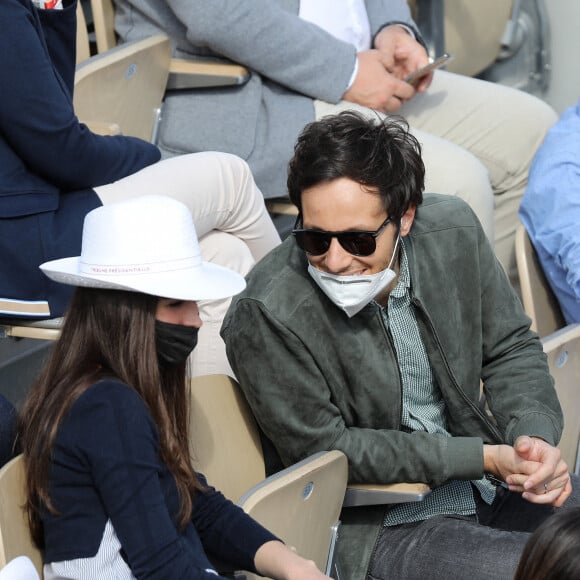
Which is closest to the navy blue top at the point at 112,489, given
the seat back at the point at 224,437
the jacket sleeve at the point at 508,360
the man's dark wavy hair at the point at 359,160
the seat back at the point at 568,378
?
the seat back at the point at 224,437

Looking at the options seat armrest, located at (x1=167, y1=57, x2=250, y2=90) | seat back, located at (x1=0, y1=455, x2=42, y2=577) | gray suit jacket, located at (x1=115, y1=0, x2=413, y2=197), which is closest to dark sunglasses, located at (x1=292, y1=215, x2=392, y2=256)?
seat back, located at (x1=0, y1=455, x2=42, y2=577)

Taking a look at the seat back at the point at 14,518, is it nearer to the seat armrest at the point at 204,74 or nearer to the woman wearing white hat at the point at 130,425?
the woman wearing white hat at the point at 130,425

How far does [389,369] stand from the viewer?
7.61ft

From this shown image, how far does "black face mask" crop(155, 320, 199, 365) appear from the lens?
1.93 meters

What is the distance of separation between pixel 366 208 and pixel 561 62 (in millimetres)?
3224

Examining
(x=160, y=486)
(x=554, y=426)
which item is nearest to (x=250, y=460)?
(x=160, y=486)

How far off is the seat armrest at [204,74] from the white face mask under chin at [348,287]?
125 cm

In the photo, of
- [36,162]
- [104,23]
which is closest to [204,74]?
[104,23]

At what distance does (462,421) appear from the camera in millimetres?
2420

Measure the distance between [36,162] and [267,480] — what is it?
3.21 ft

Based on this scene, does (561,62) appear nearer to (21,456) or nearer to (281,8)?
(281,8)

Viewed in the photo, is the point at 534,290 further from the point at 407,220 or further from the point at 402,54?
the point at 402,54

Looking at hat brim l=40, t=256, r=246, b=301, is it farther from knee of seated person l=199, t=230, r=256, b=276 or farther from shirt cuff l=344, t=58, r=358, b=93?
Result: shirt cuff l=344, t=58, r=358, b=93

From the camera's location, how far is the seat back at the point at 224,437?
2197mm
